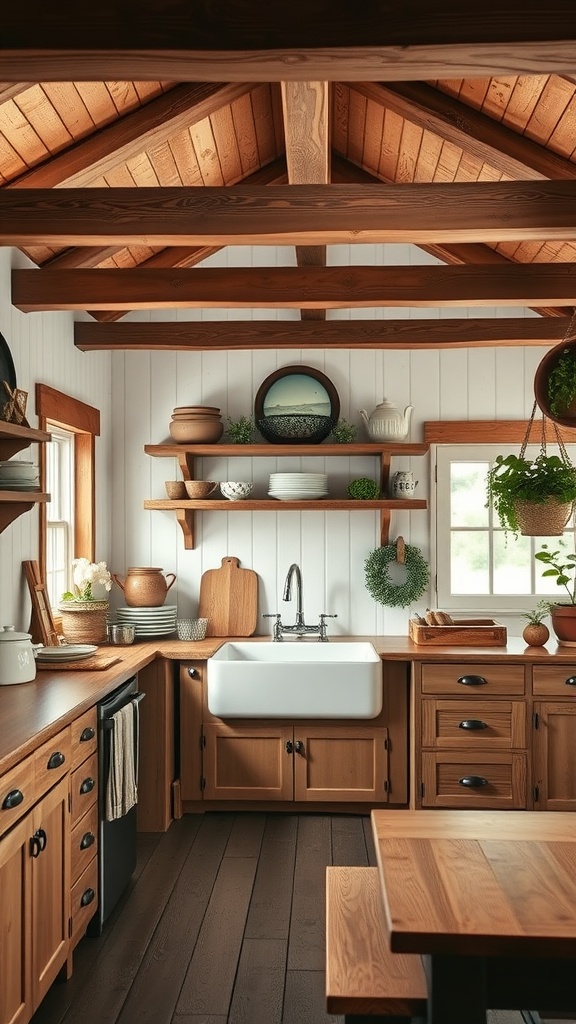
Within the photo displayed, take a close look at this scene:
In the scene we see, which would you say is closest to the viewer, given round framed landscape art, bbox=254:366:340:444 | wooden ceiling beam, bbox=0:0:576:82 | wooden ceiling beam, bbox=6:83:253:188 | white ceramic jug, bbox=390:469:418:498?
wooden ceiling beam, bbox=0:0:576:82

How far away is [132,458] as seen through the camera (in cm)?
524

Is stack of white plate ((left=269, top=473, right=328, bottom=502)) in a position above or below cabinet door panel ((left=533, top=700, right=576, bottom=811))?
above

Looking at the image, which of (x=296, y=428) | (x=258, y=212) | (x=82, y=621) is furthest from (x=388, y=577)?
(x=258, y=212)

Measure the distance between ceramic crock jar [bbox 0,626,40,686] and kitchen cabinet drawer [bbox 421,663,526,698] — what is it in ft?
6.33

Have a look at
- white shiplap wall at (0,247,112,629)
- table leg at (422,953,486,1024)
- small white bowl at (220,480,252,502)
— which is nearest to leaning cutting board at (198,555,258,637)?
small white bowl at (220,480,252,502)

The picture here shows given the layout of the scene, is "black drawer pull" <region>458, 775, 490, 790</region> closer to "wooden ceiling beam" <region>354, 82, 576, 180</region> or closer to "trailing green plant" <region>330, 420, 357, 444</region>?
"trailing green plant" <region>330, 420, 357, 444</region>

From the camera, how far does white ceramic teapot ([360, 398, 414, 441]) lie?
486cm

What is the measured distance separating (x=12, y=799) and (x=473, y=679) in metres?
2.56

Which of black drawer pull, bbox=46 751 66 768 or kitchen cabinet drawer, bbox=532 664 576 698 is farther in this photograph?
kitchen cabinet drawer, bbox=532 664 576 698

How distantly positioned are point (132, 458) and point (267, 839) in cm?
225

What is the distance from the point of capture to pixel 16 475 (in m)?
3.31

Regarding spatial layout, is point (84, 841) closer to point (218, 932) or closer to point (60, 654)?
point (218, 932)

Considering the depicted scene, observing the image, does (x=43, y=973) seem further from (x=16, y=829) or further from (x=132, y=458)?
(x=132, y=458)

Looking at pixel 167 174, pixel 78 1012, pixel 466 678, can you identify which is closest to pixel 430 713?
pixel 466 678
